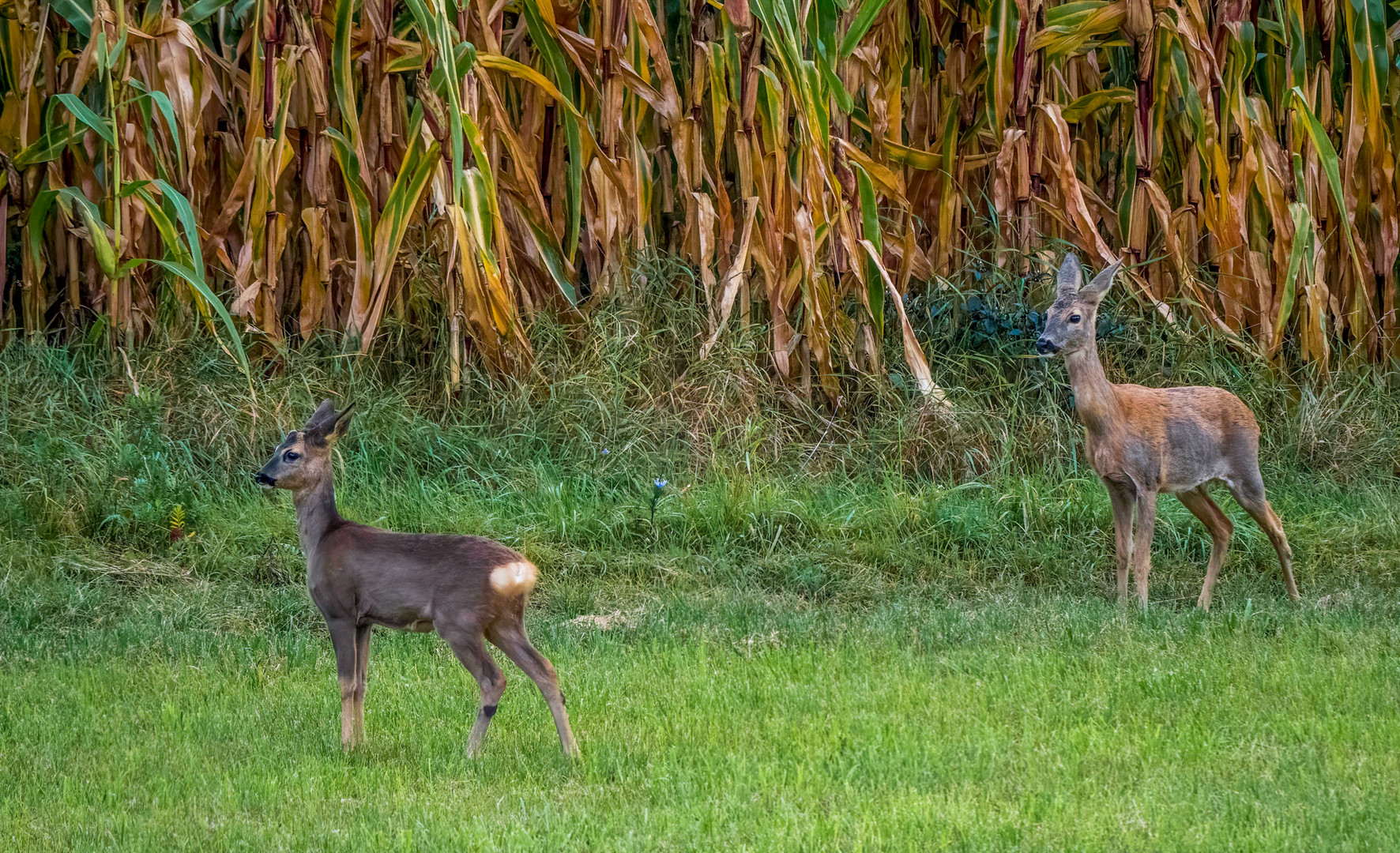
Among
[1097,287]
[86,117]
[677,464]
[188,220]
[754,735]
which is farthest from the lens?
[677,464]

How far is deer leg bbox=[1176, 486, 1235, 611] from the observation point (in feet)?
25.3

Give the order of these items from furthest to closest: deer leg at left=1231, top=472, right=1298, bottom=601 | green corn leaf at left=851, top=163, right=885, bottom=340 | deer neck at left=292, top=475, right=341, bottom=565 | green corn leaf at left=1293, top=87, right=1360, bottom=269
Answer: green corn leaf at left=1293, top=87, right=1360, bottom=269 → green corn leaf at left=851, top=163, right=885, bottom=340 → deer leg at left=1231, top=472, right=1298, bottom=601 → deer neck at left=292, top=475, right=341, bottom=565

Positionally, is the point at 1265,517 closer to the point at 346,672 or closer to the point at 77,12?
the point at 346,672

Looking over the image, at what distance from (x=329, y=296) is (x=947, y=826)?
639cm

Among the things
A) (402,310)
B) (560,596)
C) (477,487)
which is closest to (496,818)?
(560,596)

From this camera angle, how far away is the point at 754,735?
5168 millimetres

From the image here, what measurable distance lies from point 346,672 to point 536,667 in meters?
0.69

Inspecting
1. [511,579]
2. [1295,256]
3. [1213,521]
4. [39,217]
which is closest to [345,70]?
[39,217]

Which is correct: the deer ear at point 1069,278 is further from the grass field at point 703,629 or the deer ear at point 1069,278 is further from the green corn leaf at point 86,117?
the green corn leaf at point 86,117

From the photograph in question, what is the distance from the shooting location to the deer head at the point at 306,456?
566cm

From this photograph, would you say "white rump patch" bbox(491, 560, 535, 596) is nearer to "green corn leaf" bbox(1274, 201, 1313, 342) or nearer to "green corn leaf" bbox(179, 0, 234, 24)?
"green corn leaf" bbox(179, 0, 234, 24)

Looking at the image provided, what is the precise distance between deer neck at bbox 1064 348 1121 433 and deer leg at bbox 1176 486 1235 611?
604 mm

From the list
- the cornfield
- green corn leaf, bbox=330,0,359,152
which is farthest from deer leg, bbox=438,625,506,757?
green corn leaf, bbox=330,0,359,152

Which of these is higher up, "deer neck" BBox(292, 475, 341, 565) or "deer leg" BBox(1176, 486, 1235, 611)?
"deer neck" BBox(292, 475, 341, 565)
